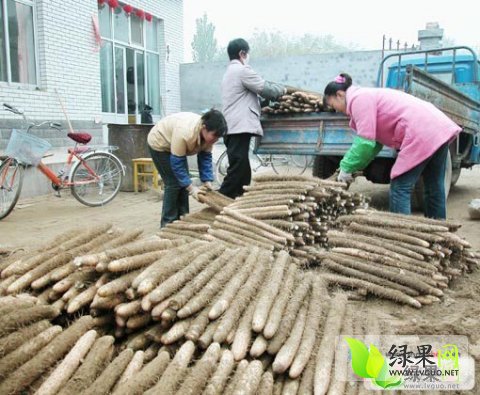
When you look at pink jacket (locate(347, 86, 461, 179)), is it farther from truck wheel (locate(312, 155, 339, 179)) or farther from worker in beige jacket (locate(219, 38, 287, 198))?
truck wheel (locate(312, 155, 339, 179))

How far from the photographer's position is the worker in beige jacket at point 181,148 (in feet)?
15.6

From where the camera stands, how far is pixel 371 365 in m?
2.36

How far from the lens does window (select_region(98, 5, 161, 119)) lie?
11734mm

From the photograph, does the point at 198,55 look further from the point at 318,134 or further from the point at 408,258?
the point at 408,258

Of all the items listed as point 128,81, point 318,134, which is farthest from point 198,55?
point 318,134

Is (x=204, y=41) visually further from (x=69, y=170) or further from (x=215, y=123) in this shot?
(x=215, y=123)

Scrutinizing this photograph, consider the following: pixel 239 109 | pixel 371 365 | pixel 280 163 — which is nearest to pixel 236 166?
pixel 239 109

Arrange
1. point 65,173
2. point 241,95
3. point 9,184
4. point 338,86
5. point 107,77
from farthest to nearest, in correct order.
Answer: point 107,77 → point 65,173 → point 9,184 → point 241,95 → point 338,86

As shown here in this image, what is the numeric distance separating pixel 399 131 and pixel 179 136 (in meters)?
2.22

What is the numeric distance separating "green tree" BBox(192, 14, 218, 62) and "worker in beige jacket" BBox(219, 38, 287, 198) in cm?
3642

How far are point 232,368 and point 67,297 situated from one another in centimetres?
110

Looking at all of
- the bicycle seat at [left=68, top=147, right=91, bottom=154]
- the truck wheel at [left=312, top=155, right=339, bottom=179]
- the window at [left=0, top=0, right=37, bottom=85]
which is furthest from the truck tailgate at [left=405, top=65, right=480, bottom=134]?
the window at [left=0, top=0, right=37, bottom=85]

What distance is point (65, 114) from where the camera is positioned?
945 centimetres

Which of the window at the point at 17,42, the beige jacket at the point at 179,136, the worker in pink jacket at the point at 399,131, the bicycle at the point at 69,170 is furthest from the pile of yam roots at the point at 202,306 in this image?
the window at the point at 17,42
